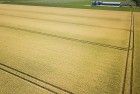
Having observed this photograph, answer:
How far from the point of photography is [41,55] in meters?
0.80

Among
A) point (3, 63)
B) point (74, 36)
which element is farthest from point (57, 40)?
point (3, 63)

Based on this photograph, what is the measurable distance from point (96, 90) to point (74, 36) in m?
0.62

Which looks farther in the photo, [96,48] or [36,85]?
[96,48]

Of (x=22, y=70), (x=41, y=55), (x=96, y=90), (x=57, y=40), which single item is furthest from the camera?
(x=57, y=40)

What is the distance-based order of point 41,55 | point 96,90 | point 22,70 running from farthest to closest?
1. point 41,55
2. point 22,70
3. point 96,90

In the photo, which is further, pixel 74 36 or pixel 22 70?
pixel 74 36

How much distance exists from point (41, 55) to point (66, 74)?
0.71 feet

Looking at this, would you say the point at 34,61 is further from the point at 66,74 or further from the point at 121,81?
the point at 121,81

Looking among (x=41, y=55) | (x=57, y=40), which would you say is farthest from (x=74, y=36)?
(x=41, y=55)

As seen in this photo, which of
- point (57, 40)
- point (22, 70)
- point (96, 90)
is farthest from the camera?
point (57, 40)

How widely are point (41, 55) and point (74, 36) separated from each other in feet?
1.21

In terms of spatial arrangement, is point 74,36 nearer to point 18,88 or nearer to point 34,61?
point 34,61

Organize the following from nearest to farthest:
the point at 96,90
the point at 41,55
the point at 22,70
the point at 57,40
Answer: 1. the point at 96,90
2. the point at 22,70
3. the point at 41,55
4. the point at 57,40

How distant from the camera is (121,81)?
0.59m
